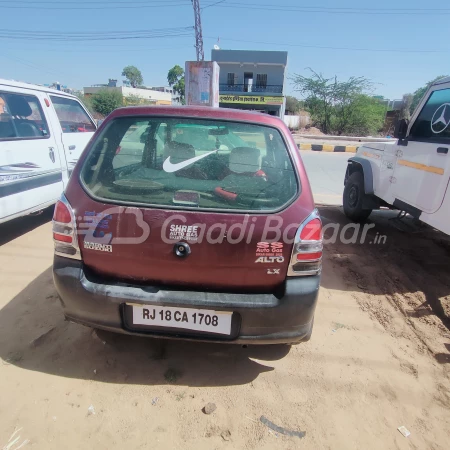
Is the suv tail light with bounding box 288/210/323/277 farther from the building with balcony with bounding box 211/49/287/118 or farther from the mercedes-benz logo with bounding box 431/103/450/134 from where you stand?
the building with balcony with bounding box 211/49/287/118

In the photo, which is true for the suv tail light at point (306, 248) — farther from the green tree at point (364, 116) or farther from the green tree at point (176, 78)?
the green tree at point (176, 78)

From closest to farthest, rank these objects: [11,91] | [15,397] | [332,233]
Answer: [15,397]
[11,91]
[332,233]

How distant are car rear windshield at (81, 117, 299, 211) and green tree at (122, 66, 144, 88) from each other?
88659mm

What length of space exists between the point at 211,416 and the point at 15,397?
3.72ft

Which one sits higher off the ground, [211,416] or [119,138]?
[119,138]

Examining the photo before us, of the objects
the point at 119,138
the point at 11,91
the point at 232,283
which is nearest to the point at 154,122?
the point at 119,138

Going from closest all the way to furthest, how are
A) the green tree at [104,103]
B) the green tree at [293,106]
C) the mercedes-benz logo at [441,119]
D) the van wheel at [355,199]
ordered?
the mercedes-benz logo at [441,119], the van wheel at [355,199], the green tree at [104,103], the green tree at [293,106]

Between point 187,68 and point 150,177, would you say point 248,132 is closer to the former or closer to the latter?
point 150,177

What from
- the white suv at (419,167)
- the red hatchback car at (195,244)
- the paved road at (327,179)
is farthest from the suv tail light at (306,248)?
the paved road at (327,179)

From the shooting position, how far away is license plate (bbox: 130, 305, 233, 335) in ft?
5.95

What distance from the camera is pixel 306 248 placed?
1.84 metres

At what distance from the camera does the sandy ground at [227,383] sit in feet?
5.69

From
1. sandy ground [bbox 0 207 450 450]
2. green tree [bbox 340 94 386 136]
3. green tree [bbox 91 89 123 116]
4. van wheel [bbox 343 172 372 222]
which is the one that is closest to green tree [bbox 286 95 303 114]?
green tree [bbox 340 94 386 136]

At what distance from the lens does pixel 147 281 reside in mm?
1870
